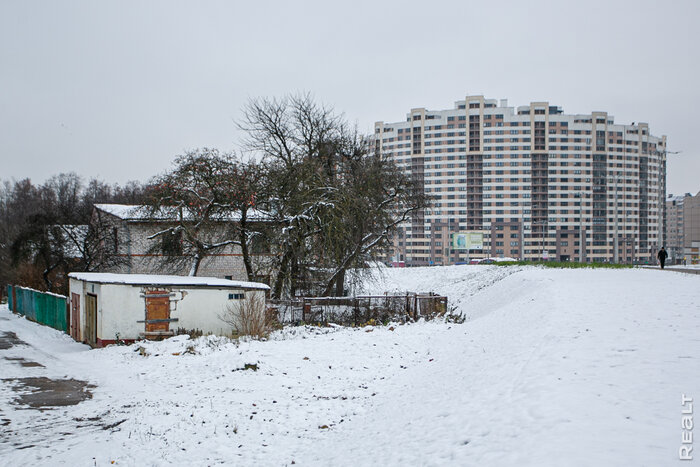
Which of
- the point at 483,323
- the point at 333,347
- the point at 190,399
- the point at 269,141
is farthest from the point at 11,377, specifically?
the point at 269,141

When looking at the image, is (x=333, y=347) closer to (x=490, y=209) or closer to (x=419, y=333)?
(x=419, y=333)

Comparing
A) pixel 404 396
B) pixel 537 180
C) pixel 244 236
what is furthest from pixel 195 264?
pixel 537 180

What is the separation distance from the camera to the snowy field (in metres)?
6.12

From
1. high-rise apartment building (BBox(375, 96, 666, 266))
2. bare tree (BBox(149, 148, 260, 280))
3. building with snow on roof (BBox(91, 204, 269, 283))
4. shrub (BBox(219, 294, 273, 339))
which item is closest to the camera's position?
shrub (BBox(219, 294, 273, 339))

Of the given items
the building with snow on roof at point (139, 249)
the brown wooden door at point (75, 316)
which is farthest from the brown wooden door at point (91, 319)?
the building with snow on roof at point (139, 249)

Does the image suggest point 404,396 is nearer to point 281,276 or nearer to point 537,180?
point 281,276

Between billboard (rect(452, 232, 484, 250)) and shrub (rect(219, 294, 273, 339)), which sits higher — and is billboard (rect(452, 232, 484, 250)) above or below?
above

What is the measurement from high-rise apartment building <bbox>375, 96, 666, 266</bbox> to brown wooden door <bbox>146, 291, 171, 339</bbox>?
116m

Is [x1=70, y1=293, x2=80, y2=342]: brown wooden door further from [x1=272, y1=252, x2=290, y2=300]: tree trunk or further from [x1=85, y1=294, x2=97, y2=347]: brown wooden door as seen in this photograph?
[x1=272, y1=252, x2=290, y2=300]: tree trunk

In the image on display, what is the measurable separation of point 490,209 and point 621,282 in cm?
11819

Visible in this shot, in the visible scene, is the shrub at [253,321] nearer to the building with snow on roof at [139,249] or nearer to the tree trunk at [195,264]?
the tree trunk at [195,264]

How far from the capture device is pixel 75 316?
1983 cm

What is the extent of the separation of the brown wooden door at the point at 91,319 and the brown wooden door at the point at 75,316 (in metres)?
1.11

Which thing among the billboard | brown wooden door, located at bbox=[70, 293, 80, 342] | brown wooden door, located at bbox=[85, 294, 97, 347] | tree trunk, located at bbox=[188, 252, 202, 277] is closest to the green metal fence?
brown wooden door, located at bbox=[70, 293, 80, 342]
